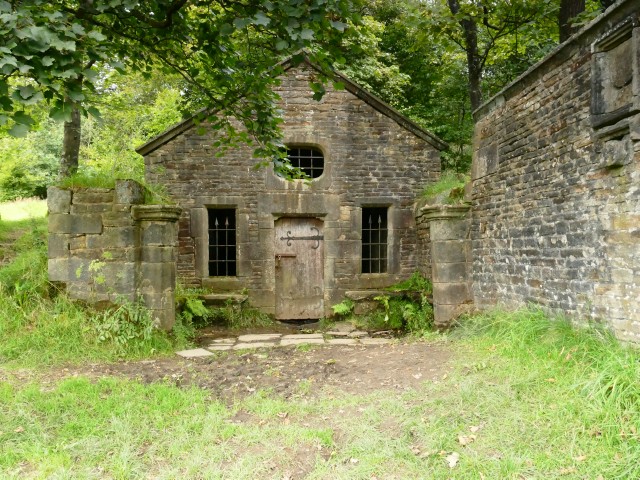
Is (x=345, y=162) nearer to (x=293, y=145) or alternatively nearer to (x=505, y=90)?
(x=293, y=145)

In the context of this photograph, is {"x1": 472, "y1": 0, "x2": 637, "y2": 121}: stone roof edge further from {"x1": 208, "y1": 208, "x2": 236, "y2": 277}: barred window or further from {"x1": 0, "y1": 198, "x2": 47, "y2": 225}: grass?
{"x1": 0, "y1": 198, "x2": 47, "y2": 225}: grass

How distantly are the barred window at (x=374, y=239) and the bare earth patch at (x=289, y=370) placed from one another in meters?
3.48

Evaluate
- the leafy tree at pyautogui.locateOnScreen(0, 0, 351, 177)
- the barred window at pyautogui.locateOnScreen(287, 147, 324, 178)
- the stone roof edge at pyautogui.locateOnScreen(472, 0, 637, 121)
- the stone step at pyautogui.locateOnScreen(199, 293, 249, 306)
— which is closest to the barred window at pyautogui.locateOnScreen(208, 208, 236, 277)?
the stone step at pyautogui.locateOnScreen(199, 293, 249, 306)

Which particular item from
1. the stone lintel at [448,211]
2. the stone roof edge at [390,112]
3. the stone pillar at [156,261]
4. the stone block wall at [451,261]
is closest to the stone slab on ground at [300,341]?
the stone pillar at [156,261]

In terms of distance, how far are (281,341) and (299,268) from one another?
7.48 feet

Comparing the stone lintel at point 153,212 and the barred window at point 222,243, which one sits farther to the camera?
the barred window at point 222,243

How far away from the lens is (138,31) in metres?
5.42

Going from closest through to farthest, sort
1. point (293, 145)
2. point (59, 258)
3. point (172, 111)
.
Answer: point (59, 258) → point (293, 145) → point (172, 111)

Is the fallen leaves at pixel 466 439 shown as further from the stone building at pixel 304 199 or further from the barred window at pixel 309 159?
the barred window at pixel 309 159

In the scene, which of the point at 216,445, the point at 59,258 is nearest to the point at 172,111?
the point at 59,258

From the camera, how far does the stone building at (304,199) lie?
9547 mm

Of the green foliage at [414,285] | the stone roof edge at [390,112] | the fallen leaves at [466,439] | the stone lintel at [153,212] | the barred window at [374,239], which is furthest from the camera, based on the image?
the barred window at [374,239]

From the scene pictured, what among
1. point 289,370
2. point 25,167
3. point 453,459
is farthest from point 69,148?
point 25,167

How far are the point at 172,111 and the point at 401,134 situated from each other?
27.2 feet
